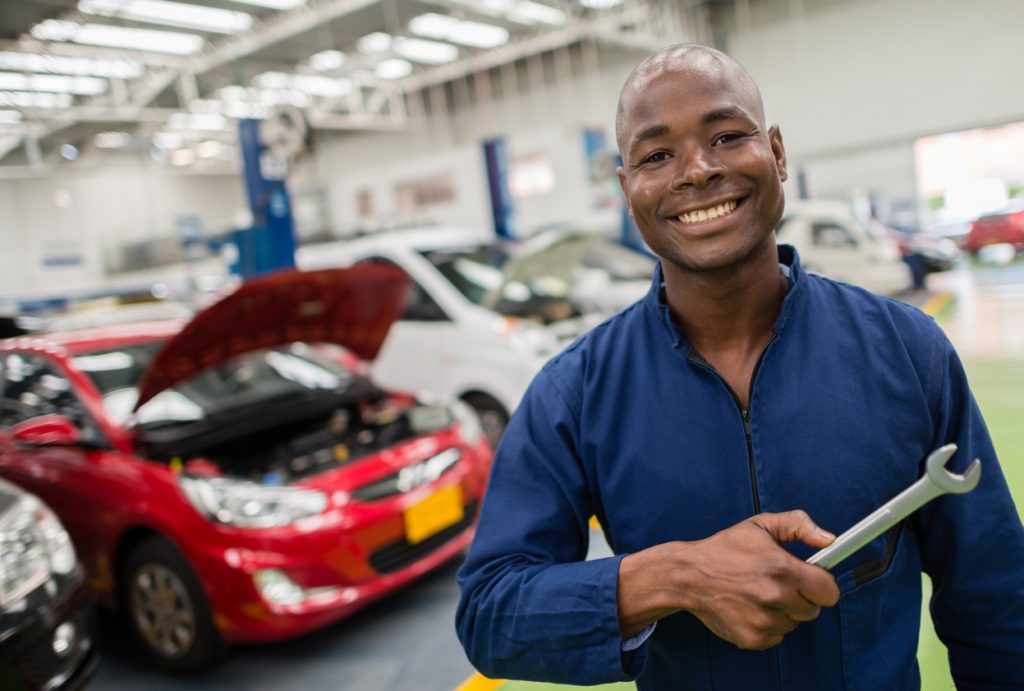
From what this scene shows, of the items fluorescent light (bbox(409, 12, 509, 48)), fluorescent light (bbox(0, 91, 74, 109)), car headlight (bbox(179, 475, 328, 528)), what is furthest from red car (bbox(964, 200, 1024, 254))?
fluorescent light (bbox(0, 91, 74, 109))

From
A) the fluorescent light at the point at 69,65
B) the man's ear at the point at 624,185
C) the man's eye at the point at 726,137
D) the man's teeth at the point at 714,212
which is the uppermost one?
the fluorescent light at the point at 69,65

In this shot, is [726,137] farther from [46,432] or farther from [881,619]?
[46,432]

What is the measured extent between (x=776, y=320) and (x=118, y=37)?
11822 mm

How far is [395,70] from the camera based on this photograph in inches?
611

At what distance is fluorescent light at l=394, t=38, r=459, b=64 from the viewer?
13789 mm

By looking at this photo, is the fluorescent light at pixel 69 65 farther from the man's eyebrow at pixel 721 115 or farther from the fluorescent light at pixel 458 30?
the man's eyebrow at pixel 721 115

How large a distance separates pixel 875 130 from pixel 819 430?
39.5ft

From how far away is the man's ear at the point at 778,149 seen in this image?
3.63ft

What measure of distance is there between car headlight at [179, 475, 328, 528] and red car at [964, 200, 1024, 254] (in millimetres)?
13800

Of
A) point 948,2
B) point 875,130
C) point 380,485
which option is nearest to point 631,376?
point 380,485

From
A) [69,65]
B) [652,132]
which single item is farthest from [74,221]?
[652,132]

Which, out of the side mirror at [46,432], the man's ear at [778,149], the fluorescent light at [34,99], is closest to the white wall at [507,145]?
the fluorescent light at [34,99]

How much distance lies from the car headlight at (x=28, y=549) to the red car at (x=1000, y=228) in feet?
47.6

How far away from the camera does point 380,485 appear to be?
2.97 metres
